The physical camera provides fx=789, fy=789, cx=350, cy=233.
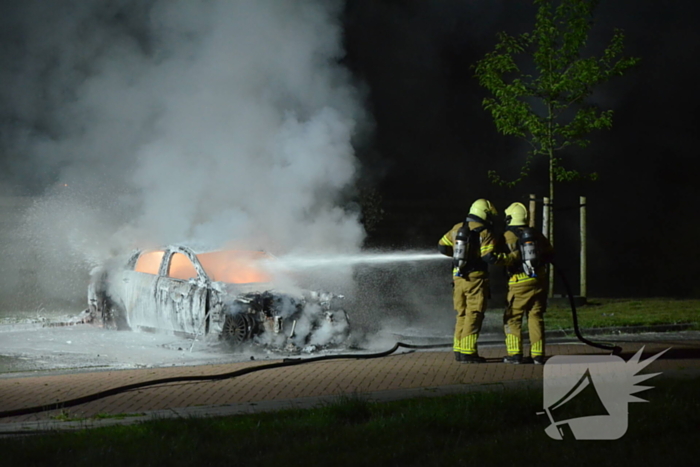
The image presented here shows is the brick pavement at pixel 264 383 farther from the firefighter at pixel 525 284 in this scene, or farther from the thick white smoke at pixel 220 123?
the thick white smoke at pixel 220 123

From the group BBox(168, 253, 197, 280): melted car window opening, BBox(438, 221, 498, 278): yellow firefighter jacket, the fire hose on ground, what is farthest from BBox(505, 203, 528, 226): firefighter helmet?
BBox(168, 253, 197, 280): melted car window opening

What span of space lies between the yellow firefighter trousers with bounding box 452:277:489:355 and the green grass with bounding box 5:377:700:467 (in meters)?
2.70

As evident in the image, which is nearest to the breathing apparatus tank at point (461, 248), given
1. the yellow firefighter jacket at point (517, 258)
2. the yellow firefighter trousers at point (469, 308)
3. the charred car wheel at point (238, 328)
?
the yellow firefighter trousers at point (469, 308)

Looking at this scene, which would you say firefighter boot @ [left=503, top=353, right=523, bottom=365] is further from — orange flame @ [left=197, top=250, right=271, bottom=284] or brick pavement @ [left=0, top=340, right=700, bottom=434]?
orange flame @ [left=197, top=250, right=271, bottom=284]

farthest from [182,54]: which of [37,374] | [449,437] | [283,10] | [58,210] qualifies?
[449,437]

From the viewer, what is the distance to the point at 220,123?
15.6 metres

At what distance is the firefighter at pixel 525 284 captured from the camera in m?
9.21

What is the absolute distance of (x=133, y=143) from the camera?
17984 mm

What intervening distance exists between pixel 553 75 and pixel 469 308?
8.84 metres

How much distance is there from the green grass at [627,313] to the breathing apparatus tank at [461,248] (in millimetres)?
4543

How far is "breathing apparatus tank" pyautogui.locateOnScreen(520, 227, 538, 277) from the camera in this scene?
9148mm

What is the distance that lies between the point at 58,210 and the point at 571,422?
56.2 ft

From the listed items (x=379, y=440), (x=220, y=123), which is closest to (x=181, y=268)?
(x=220, y=123)

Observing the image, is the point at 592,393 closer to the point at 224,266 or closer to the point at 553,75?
the point at 224,266
